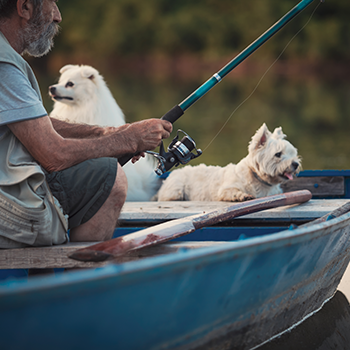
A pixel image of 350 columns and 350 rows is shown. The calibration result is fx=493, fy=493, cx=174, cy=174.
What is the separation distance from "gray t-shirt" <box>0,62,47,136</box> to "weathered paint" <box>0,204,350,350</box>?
0.65m

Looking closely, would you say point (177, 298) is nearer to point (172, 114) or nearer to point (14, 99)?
point (14, 99)

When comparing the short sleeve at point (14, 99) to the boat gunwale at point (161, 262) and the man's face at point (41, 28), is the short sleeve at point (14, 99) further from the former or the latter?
the boat gunwale at point (161, 262)

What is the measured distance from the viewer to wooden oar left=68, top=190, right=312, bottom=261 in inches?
66.9

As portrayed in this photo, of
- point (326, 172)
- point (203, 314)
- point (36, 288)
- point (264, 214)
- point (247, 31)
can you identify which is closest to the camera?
point (36, 288)

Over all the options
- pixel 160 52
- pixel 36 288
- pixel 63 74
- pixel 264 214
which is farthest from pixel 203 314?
pixel 160 52

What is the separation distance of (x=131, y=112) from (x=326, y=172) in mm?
9395

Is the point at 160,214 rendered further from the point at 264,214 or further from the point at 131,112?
the point at 131,112

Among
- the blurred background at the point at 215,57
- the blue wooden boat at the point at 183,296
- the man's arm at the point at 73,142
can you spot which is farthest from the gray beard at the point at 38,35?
the blurred background at the point at 215,57

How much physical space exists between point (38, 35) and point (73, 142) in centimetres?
45

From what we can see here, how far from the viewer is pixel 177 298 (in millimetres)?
1330

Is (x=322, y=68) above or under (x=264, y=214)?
above

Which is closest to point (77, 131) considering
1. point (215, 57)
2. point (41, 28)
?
point (41, 28)

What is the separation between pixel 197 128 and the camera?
439 inches

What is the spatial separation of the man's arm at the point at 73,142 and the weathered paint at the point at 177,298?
2.10ft
